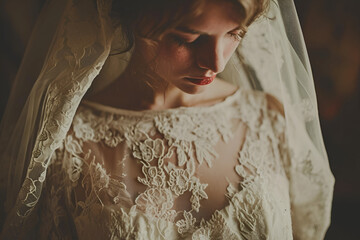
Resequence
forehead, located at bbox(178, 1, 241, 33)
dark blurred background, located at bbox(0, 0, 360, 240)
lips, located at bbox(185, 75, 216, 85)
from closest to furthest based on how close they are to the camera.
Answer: forehead, located at bbox(178, 1, 241, 33), lips, located at bbox(185, 75, 216, 85), dark blurred background, located at bbox(0, 0, 360, 240)

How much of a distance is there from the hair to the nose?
0.07 metres

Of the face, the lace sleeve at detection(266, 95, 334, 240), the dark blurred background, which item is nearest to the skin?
the face

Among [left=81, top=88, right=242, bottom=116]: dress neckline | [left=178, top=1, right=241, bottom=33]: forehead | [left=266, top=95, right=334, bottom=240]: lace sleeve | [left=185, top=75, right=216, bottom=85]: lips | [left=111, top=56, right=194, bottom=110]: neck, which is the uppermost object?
[left=178, top=1, right=241, bottom=33]: forehead

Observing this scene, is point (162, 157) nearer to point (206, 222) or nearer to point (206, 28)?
Answer: point (206, 222)

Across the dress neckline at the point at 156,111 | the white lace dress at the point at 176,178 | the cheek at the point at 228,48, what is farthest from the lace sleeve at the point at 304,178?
the cheek at the point at 228,48

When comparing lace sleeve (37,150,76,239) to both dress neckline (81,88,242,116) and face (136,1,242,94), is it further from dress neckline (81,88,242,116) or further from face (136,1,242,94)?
face (136,1,242,94)

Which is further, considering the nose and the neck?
the neck

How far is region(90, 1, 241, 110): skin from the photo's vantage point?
27.9 inches

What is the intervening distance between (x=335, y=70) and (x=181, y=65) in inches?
28.0

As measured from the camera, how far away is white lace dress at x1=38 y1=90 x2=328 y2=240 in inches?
32.3

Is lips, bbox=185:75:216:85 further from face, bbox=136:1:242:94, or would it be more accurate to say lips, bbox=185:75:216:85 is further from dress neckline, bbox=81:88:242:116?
dress neckline, bbox=81:88:242:116

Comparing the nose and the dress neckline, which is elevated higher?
the nose

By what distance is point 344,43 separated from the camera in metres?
1.18

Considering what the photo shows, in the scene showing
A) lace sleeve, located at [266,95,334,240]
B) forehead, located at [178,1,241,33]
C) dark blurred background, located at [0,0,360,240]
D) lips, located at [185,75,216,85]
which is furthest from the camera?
dark blurred background, located at [0,0,360,240]
